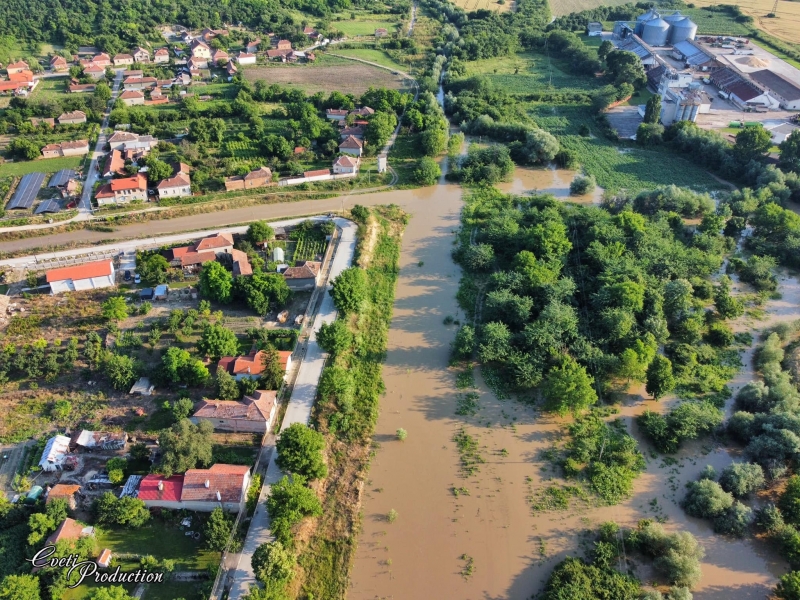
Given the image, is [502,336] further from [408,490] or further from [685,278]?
[685,278]

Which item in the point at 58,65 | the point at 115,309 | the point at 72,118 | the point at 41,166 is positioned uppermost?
the point at 58,65

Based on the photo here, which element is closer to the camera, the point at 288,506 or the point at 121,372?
the point at 288,506

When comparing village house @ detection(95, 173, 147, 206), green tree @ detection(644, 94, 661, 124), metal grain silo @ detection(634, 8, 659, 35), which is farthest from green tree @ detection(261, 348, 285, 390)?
metal grain silo @ detection(634, 8, 659, 35)

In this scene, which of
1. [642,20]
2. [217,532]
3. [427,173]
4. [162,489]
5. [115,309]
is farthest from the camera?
[642,20]

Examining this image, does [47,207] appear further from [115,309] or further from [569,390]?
[569,390]

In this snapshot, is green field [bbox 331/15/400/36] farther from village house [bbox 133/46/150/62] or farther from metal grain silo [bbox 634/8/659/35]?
metal grain silo [bbox 634/8/659/35]

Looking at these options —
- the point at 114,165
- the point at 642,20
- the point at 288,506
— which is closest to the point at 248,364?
the point at 288,506
